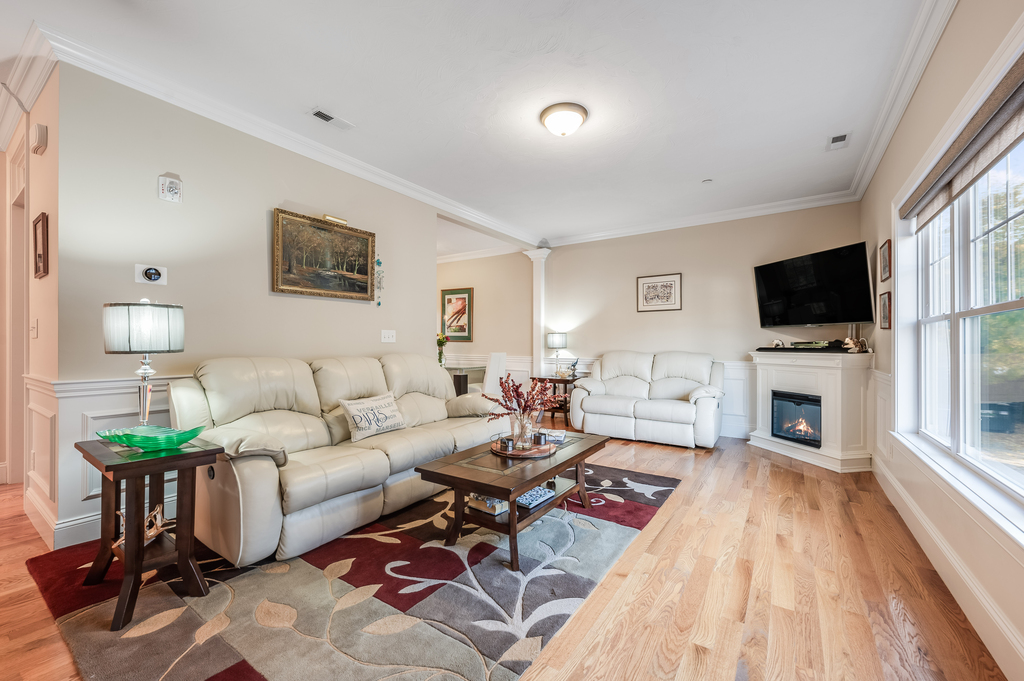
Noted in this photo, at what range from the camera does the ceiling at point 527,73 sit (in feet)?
6.91

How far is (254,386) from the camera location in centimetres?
272

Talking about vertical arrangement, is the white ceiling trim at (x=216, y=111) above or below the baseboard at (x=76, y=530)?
above

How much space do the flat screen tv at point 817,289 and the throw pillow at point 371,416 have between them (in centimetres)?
405

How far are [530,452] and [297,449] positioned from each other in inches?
54.8

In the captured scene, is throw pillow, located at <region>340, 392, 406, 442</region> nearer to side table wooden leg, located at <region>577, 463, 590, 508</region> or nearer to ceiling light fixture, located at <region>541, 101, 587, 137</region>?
side table wooden leg, located at <region>577, 463, 590, 508</region>

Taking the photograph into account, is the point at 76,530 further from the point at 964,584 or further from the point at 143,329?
the point at 964,584

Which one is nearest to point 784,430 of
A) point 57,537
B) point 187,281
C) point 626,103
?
point 626,103

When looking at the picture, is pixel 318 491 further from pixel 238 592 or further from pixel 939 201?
pixel 939 201

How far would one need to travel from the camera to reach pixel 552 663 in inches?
60.4

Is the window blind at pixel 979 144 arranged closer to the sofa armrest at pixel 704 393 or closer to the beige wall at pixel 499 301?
the sofa armrest at pixel 704 393

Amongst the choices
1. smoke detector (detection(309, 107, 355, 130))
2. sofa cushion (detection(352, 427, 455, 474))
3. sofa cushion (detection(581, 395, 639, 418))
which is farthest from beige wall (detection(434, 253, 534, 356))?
sofa cushion (detection(352, 427, 455, 474))

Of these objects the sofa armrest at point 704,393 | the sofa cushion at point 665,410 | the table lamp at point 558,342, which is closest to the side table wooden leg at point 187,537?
the sofa cushion at point 665,410

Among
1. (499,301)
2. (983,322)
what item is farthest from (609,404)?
(983,322)

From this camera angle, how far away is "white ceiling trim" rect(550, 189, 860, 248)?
4.63 m
